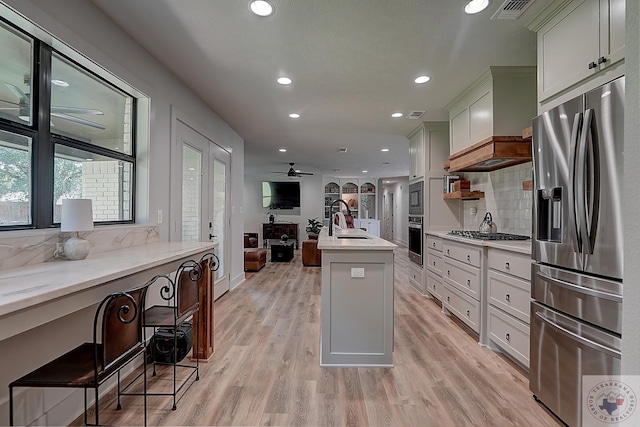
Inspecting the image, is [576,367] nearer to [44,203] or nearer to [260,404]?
[260,404]

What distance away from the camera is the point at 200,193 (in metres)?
3.69

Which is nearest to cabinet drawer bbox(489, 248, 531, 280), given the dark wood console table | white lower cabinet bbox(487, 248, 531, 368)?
white lower cabinet bbox(487, 248, 531, 368)

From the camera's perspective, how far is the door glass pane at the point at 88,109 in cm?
189

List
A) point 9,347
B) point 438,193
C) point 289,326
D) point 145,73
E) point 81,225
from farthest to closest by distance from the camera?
1. point 438,193
2. point 289,326
3. point 145,73
4. point 81,225
5. point 9,347

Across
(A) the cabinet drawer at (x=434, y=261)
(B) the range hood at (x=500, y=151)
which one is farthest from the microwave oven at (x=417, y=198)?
(B) the range hood at (x=500, y=151)

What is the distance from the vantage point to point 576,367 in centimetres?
156

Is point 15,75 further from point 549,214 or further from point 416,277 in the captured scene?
point 416,277

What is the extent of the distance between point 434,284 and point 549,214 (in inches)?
97.5

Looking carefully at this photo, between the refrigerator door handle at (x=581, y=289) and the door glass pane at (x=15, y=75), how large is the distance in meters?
2.99

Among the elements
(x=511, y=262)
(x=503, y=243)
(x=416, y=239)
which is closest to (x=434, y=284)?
(x=416, y=239)

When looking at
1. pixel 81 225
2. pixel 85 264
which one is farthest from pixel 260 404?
pixel 81 225

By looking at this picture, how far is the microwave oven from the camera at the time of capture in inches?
180

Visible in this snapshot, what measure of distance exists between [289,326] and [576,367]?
239 centimetres

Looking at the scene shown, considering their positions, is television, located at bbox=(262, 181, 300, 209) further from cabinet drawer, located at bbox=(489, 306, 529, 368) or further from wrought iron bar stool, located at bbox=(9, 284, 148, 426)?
wrought iron bar stool, located at bbox=(9, 284, 148, 426)
